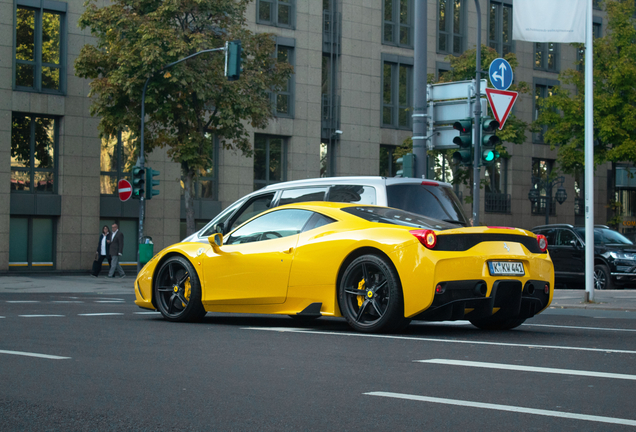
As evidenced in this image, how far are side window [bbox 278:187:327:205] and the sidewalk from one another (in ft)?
18.2

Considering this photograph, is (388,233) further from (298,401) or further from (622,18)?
(622,18)

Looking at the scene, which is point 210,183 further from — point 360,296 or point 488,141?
point 360,296

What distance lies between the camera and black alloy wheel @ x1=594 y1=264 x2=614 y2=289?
803 inches

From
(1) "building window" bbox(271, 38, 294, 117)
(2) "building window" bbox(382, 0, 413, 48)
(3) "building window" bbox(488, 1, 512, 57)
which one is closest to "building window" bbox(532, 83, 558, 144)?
(3) "building window" bbox(488, 1, 512, 57)

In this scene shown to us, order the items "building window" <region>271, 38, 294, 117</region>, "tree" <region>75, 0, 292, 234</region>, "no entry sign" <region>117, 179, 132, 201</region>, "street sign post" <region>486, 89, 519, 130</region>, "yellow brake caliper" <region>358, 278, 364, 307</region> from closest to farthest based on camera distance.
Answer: "yellow brake caliper" <region>358, 278, 364, 307</region>, "street sign post" <region>486, 89, 519, 130</region>, "tree" <region>75, 0, 292, 234</region>, "no entry sign" <region>117, 179, 132, 201</region>, "building window" <region>271, 38, 294, 117</region>

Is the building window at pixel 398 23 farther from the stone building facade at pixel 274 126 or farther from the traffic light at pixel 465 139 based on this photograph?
the traffic light at pixel 465 139

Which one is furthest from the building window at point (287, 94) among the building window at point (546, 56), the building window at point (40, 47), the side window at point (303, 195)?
the side window at point (303, 195)

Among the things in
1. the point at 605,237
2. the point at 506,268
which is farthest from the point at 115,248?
the point at 506,268

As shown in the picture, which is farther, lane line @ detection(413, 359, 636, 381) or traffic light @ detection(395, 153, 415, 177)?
traffic light @ detection(395, 153, 415, 177)

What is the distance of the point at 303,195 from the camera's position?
11336 millimetres

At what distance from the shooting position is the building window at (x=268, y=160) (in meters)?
34.9

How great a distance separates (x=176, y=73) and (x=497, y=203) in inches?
838

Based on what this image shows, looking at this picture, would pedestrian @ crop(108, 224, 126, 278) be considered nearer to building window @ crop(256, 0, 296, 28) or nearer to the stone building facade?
the stone building facade

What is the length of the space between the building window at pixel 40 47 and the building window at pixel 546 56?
2381 centimetres
